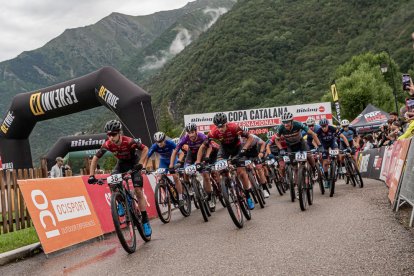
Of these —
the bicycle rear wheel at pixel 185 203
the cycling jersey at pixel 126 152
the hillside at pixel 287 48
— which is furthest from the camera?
the hillside at pixel 287 48

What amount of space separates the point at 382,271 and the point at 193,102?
128134 mm

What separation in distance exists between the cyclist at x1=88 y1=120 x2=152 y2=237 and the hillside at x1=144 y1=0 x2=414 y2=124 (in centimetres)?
8069

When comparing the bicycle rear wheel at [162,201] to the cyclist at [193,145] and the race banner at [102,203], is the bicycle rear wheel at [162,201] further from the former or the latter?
the race banner at [102,203]

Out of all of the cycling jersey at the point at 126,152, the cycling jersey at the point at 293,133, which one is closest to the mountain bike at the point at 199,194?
the cycling jersey at the point at 126,152

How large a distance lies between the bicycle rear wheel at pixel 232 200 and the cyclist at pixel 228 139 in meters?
0.89

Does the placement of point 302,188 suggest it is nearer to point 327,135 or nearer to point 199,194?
point 199,194

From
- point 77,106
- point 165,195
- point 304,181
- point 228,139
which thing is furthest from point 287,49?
point 304,181

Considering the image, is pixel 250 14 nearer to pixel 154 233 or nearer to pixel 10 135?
pixel 10 135

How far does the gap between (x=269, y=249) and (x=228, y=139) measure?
4943mm

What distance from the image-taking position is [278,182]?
15945 millimetres

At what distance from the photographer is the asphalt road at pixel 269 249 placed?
5504mm

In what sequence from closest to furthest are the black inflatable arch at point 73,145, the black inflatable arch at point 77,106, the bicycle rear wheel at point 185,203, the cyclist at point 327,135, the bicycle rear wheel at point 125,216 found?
Result: the bicycle rear wheel at point 125,216 → the bicycle rear wheel at point 185,203 → the cyclist at point 327,135 → the black inflatable arch at point 77,106 → the black inflatable arch at point 73,145

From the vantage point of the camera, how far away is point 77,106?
1953 centimetres

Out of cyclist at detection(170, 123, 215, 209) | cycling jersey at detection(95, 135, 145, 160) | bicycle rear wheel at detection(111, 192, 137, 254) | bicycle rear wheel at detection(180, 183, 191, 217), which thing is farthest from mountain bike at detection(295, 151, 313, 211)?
bicycle rear wheel at detection(111, 192, 137, 254)
